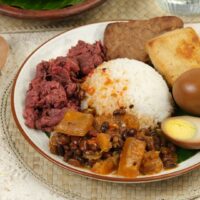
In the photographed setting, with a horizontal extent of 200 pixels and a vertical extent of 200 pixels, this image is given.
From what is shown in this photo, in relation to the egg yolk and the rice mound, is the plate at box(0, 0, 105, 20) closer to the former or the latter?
the rice mound

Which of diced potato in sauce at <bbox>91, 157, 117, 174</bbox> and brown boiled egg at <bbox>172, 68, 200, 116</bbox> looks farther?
brown boiled egg at <bbox>172, 68, 200, 116</bbox>

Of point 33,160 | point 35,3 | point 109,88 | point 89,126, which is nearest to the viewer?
point 89,126

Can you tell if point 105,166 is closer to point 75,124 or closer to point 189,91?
point 75,124

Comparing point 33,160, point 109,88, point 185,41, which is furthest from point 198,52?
point 33,160

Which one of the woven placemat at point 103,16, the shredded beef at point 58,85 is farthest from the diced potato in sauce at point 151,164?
the woven placemat at point 103,16

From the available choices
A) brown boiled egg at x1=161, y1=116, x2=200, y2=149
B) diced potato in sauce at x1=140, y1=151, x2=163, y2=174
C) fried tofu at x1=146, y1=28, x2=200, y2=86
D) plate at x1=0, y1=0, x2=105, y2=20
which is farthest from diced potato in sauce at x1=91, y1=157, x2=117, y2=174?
plate at x1=0, y1=0, x2=105, y2=20

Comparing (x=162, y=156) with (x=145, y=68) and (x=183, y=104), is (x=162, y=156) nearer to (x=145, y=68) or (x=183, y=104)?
(x=183, y=104)

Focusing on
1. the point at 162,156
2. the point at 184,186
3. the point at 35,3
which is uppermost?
the point at 35,3

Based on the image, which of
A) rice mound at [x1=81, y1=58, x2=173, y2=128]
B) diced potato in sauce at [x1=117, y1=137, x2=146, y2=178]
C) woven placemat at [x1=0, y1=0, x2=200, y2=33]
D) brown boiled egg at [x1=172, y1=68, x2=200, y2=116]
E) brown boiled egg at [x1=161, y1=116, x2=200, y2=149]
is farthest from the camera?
woven placemat at [x1=0, y1=0, x2=200, y2=33]
